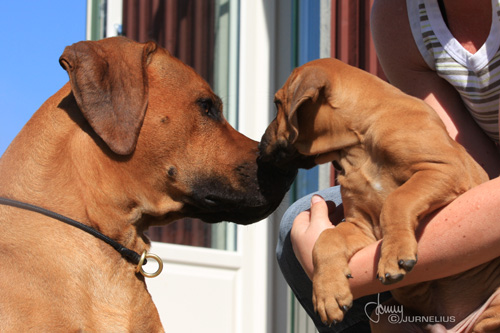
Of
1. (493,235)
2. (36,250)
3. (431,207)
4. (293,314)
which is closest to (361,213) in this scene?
(431,207)

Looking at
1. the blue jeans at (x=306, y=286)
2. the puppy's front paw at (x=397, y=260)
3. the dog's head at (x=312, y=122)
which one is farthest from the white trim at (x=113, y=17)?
the puppy's front paw at (x=397, y=260)

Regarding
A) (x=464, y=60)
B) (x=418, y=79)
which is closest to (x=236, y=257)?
(x=418, y=79)

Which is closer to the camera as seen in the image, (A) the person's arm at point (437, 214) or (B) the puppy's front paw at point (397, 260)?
(B) the puppy's front paw at point (397, 260)

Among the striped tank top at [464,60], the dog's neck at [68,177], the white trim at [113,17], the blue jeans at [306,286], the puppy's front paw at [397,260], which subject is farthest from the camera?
the white trim at [113,17]

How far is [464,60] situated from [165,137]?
4.25ft

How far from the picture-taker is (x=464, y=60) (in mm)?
2811

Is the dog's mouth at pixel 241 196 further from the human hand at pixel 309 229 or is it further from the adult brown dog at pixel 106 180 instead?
the human hand at pixel 309 229

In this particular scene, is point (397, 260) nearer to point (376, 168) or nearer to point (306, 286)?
point (376, 168)

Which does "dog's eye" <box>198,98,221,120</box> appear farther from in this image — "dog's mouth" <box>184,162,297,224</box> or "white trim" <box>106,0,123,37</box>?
"white trim" <box>106,0,123,37</box>

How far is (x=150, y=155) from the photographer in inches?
101

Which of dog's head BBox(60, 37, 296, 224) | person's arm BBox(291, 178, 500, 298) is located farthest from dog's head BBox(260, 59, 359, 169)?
person's arm BBox(291, 178, 500, 298)

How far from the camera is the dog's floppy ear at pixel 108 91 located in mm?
2428

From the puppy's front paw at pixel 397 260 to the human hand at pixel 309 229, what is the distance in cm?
51

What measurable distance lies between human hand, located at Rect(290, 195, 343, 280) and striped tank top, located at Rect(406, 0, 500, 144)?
78 cm
